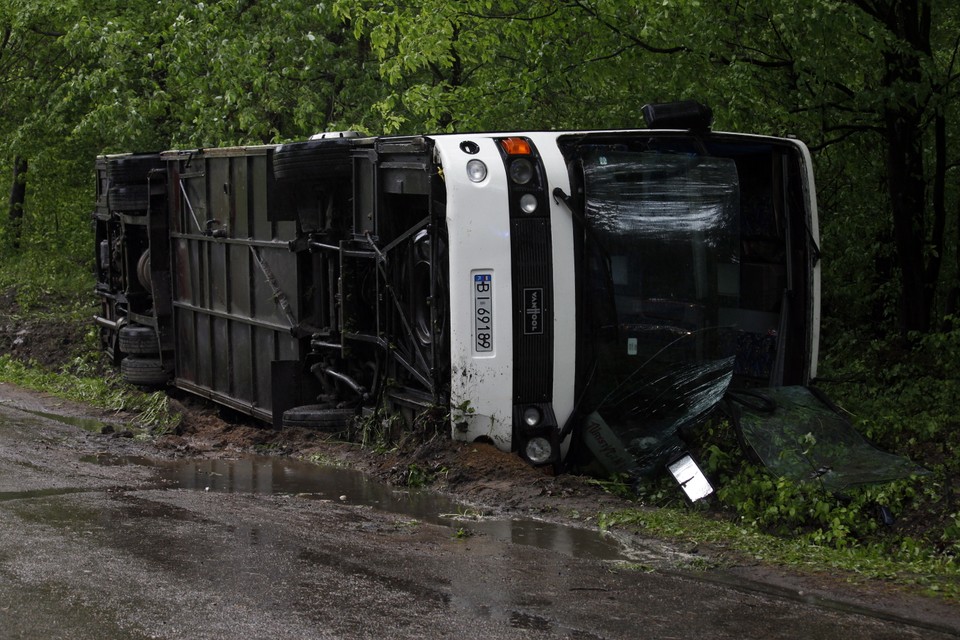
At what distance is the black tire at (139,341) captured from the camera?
13.0m

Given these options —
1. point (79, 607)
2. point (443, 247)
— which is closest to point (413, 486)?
point (443, 247)

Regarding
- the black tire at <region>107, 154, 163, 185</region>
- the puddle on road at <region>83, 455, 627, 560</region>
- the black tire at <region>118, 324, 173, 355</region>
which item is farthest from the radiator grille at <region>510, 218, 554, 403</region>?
the black tire at <region>107, 154, 163, 185</region>

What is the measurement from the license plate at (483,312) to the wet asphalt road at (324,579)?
1.02 metres

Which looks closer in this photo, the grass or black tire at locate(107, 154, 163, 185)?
the grass

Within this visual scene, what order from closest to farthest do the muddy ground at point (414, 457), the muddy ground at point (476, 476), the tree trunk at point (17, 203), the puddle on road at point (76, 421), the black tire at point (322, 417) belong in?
A: the muddy ground at point (476, 476) < the muddy ground at point (414, 457) < the black tire at point (322, 417) < the puddle on road at point (76, 421) < the tree trunk at point (17, 203)

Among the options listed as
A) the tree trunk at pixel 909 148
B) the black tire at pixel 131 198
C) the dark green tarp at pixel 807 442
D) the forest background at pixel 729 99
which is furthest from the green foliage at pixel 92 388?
the tree trunk at pixel 909 148

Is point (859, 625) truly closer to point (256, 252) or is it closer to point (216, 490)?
point (216, 490)

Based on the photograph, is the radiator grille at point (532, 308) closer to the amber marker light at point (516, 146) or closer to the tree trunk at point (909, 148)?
the amber marker light at point (516, 146)

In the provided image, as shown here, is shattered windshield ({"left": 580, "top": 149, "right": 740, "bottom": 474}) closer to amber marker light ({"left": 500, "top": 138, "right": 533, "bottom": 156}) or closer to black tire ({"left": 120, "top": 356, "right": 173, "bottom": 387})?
amber marker light ({"left": 500, "top": 138, "right": 533, "bottom": 156})

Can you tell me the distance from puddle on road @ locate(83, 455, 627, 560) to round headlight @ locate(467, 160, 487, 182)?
1995 mm

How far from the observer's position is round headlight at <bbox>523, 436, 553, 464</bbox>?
7.70 m

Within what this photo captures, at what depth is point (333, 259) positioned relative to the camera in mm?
9359

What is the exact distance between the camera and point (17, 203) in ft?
91.2

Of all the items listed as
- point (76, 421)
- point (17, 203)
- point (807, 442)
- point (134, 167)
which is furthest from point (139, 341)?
point (17, 203)
